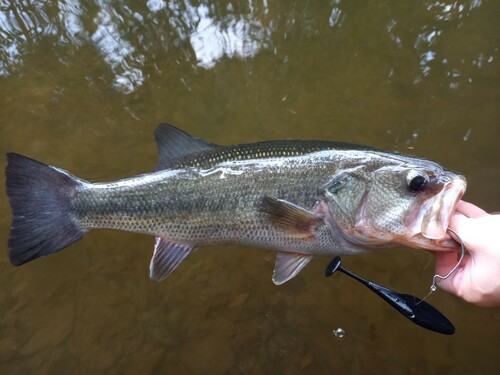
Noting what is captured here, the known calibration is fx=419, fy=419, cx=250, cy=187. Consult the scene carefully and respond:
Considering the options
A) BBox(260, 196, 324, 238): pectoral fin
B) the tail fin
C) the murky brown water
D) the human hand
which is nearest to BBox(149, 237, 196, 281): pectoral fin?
the tail fin

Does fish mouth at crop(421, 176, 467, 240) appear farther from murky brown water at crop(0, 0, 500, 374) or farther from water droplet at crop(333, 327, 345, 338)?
water droplet at crop(333, 327, 345, 338)

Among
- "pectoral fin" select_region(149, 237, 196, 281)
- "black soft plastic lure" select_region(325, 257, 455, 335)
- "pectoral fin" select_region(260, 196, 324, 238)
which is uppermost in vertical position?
"pectoral fin" select_region(260, 196, 324, 238)

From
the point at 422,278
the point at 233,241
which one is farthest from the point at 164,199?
the point at 422,278

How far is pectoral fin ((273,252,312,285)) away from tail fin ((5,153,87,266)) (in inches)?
50.0

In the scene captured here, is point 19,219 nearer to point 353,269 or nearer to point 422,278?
point 353,269

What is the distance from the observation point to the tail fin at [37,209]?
256 cm

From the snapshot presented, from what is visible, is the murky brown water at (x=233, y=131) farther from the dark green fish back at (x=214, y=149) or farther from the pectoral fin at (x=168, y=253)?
the dark green fish back at (x=214, y=149)

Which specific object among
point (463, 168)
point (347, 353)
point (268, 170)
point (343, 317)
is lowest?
point (347, 353)

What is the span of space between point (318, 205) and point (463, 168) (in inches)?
88.6

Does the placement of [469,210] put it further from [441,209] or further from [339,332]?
[339,332]

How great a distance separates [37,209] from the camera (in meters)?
2.60

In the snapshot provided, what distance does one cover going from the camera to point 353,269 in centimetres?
375

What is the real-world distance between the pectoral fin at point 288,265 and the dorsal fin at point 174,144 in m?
0.88

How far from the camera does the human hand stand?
2.12 meters
